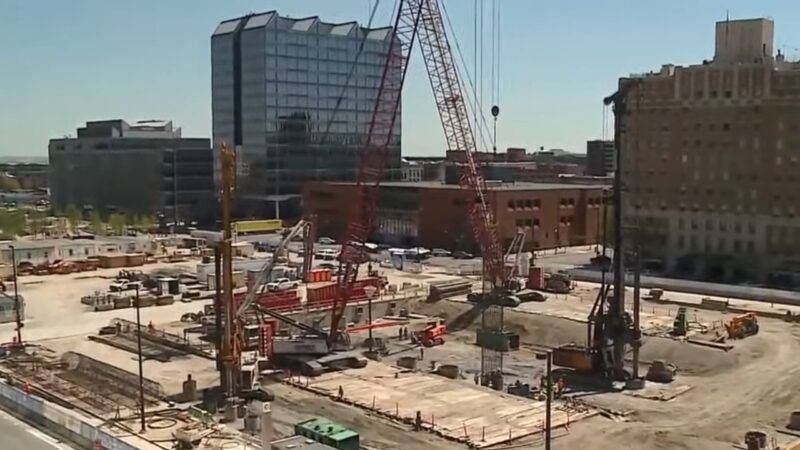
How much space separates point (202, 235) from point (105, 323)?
1809 inches

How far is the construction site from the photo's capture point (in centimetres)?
2825

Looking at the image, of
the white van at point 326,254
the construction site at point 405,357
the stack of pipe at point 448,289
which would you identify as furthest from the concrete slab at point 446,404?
the white van at point 326,254

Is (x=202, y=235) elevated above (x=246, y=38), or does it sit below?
below

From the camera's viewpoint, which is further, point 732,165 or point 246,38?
point 246,38

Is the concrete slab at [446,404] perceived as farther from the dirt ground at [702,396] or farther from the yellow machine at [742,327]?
the yellow machine at [742,327]

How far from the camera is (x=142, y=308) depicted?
52.2 m

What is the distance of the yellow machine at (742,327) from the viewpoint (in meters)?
42.4

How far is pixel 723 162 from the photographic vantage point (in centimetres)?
6638

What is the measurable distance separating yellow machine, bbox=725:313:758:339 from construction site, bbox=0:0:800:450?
103 millimetres

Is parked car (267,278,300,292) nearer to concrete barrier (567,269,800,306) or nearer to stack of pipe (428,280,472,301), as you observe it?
stack of pipe (428,280,472,301)

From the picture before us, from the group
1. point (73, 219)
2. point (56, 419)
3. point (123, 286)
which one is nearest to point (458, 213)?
point (123, 286)

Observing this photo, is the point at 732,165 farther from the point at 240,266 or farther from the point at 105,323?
the point at 105,323

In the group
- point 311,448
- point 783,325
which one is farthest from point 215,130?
point 311,448

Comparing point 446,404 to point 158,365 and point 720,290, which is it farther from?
point 720,290
